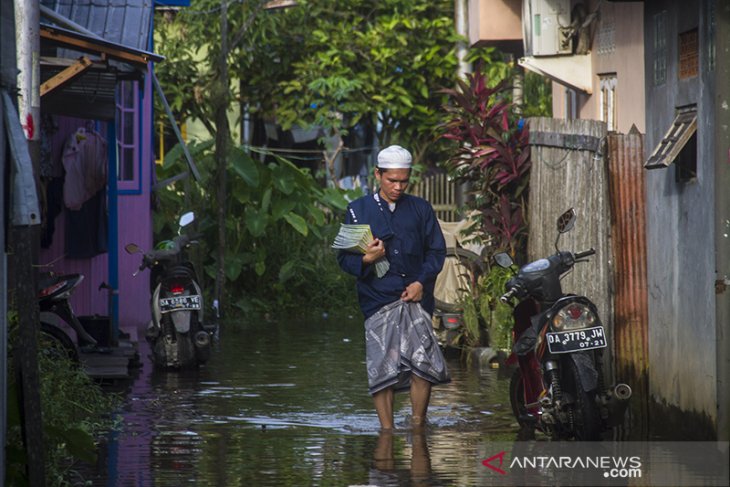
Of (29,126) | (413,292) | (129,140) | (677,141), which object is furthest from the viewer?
(129,140)

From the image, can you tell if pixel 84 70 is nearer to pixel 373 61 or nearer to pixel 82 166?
pixel 82 166

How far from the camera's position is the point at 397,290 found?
36.2 ft

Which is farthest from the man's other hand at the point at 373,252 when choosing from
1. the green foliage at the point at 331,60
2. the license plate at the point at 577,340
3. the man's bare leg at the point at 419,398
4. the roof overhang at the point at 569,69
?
the green foliage at the point at 331,60

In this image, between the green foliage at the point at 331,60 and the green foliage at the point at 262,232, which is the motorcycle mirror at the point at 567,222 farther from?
the green foliage at the point at 331,60

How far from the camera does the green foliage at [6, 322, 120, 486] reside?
8.12 meters

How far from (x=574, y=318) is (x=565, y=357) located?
0.87 feet

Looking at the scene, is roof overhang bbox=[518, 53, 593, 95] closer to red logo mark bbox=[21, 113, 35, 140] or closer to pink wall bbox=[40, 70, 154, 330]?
pink wall bbox=[40, 70, 154, 330]

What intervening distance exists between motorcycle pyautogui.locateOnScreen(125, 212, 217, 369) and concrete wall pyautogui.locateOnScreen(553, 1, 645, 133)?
4588mm

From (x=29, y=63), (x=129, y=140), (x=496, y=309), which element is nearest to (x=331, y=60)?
(x=129, y=140)

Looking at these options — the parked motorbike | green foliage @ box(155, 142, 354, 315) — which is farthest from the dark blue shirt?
green foliage @ box(155, 142, 354, 315)

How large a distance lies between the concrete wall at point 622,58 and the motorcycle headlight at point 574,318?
515cm

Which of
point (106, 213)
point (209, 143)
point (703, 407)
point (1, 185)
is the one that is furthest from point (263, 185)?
point (1, 185)

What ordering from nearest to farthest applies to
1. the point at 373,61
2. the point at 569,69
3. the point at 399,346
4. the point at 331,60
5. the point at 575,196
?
the point at 399,346 → the point at 575,196 → the point at 569,69 → the point at 331,60 → the point at 373,61

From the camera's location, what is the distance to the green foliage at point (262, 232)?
73.9ft
